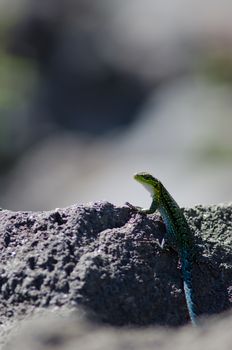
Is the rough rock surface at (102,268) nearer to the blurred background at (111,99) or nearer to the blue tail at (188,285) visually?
the blue tail at (188,285)

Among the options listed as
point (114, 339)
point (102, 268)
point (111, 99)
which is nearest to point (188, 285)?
point (102, 268)

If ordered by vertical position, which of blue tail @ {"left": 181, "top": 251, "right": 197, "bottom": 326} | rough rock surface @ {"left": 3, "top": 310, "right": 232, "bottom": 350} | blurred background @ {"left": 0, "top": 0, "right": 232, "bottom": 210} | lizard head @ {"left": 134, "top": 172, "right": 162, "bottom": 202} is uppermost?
blurred background @ {"left": 0, "top": 0, "right": 232, "bottom": 210}

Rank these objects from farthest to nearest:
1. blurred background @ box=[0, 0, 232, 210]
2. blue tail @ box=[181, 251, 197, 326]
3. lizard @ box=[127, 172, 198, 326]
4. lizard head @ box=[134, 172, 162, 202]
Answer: blurred background @ box=[0, 0, 232, 210] → lizard head @ box=[134, 172, 162, 202] → lizard @ box=[127, 172, 198, 326] → blue tail @ box=[181, 251, 197, 326]

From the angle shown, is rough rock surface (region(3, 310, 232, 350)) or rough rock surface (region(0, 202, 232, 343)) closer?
rough rock surface (region(3, 310, 232, 350))

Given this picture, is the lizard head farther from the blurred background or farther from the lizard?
the blurred background

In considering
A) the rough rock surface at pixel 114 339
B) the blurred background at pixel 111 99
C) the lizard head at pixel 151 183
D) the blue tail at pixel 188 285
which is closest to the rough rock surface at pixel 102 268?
the blue tail at pixel 188 285

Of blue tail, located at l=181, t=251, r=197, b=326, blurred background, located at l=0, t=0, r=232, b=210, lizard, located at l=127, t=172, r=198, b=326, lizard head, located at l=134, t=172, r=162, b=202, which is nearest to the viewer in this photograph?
blue tail, located at l=181, t=251, r=197, b=326

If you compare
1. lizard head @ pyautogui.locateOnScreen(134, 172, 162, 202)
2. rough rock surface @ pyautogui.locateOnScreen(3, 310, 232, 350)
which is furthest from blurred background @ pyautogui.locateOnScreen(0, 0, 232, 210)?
rough rock surface @ pyautogui.locateOnScreen(3, 310, 232, 350)

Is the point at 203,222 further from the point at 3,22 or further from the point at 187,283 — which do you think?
the point at 3,22

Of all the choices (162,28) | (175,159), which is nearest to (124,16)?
(162,28)
